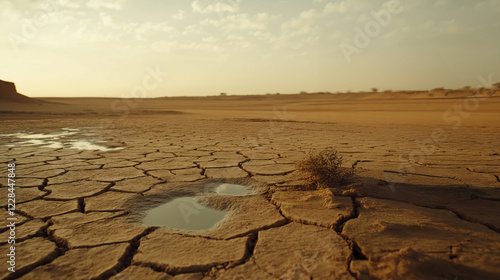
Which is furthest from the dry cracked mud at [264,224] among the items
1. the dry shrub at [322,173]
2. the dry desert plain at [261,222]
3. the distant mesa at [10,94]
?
the distant mesa at [10,94]

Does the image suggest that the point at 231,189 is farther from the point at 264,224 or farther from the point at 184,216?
the point at 264,224

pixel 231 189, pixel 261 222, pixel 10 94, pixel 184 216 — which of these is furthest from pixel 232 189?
pixel 10 94

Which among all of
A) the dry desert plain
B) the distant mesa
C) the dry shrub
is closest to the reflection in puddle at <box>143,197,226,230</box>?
the dry desert plain

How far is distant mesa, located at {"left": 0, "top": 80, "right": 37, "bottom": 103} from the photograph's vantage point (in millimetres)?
17198

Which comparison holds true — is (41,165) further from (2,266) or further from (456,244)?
(456,244)

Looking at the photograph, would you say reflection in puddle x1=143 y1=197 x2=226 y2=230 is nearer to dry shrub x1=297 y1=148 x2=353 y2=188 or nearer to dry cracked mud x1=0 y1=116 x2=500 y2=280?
dry cracked mud x1=0 y1=116 x2=500 y2=280

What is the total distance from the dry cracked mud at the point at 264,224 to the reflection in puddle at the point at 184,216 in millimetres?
67

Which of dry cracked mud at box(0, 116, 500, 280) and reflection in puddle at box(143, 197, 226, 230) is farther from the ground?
dry cracked mud at box(0, 116, 500, 280)

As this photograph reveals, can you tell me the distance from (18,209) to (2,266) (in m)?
0.71

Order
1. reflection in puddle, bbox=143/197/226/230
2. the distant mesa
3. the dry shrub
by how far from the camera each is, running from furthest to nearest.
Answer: the distant mesa → the dry shrub → reflection in puddle, bbox=143/197/226/230

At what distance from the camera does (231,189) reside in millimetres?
2170

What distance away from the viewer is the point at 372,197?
1.84 meters

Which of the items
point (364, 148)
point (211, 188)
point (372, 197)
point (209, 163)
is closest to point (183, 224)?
point (211, 188)

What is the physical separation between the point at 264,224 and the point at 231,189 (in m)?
0.70
